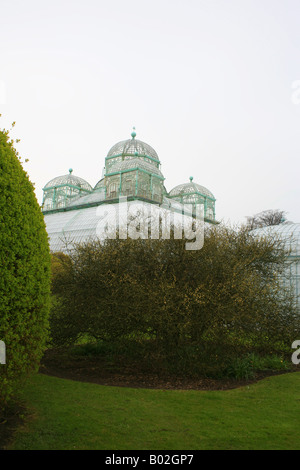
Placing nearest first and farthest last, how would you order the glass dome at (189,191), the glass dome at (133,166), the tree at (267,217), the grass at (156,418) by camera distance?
1. the grass at (156,418)
2. the glass dome at (133,166)
3. the glass dome at (189,191)
4. the tree at (267,217)

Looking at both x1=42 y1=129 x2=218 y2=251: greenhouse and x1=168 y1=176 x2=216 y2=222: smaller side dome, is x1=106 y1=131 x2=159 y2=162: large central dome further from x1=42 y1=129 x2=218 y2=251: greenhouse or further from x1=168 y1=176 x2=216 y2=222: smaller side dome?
x1=168 y1=176 x2=216 y2=222: smaller side dome

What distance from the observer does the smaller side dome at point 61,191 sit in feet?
125

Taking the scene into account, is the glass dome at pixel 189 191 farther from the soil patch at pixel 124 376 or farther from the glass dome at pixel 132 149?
the soil patch at pixel 124 376

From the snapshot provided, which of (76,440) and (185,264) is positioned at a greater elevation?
(185,264)

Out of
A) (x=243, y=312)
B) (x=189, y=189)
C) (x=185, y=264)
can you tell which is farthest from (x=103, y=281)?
(x=189, y=189)

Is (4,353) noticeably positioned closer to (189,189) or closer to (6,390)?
(6,390)

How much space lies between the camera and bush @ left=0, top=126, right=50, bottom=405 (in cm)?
404

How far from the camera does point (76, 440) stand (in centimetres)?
420

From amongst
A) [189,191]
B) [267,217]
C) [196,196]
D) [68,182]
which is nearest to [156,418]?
[196,196]

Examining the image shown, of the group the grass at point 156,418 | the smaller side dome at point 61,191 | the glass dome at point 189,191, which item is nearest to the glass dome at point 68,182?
the smaller side dome at point 61,191

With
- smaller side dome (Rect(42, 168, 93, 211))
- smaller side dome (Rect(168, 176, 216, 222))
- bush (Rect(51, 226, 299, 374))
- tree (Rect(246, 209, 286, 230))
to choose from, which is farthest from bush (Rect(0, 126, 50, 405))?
tree (Rect(246, 209, 286, 230))

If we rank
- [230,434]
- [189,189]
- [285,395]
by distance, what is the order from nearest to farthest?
[230,434]
[285,395]
[189,189]

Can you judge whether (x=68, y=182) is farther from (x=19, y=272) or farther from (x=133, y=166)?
Answer: (x=19, y=272)
